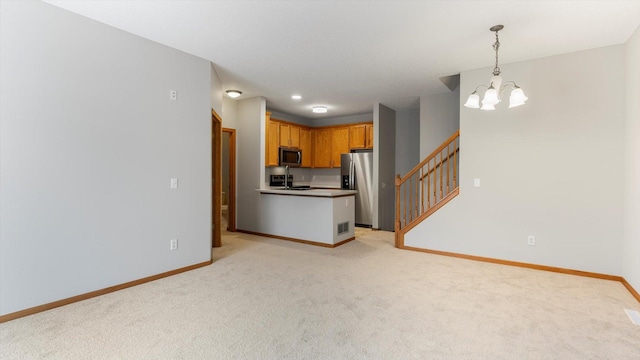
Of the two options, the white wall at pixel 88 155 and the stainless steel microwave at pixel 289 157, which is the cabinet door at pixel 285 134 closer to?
the stainless steel microwave at pixel 289 157

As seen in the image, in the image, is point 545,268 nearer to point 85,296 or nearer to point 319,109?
point 319,109

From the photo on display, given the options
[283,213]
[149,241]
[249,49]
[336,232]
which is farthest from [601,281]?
[149,241]

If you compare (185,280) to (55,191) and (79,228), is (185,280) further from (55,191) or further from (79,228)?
(55,191)

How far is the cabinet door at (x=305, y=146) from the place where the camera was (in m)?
7.51

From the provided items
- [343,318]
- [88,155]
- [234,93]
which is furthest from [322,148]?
[343,318]

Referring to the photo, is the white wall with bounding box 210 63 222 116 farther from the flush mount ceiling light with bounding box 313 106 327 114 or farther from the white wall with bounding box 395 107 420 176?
the white wall with bounding box 395 107 420 176

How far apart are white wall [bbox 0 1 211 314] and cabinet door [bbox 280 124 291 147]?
121 inches

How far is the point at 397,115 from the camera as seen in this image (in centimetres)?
706

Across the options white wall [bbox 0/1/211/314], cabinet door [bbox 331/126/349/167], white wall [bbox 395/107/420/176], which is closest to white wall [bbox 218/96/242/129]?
white wall [bbox 0/1/211/314]

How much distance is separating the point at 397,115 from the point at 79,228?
20.3ft

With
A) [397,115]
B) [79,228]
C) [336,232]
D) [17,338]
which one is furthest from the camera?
[397,115]

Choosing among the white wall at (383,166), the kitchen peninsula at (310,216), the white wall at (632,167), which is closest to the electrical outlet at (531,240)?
the white wall at (632,167)

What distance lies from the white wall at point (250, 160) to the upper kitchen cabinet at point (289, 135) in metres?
1.05

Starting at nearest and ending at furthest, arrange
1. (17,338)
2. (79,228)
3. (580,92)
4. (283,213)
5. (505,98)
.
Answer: (17,338), (79,228), (580,92), (505,98), (283,213)
